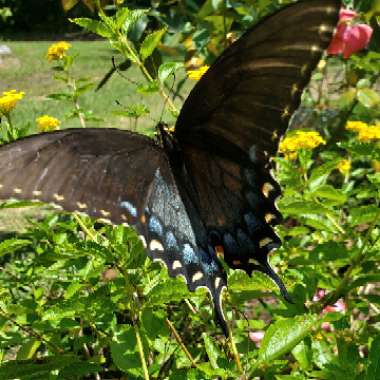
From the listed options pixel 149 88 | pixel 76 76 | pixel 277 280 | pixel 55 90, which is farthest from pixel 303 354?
pixel 76 76

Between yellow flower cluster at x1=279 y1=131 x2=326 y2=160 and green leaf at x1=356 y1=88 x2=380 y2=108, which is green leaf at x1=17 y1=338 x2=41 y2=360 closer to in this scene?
yellow flower cluster at x1=279 y1=131 x2=326 y2=160

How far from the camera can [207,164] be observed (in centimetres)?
187

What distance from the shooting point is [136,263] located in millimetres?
1575

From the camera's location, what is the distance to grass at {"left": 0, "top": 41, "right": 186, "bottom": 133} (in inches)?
319

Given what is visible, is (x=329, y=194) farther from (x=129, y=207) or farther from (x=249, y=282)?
(x=129, y=207)

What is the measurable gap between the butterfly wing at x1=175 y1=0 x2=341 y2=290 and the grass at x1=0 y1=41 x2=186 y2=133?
3911 millimetres

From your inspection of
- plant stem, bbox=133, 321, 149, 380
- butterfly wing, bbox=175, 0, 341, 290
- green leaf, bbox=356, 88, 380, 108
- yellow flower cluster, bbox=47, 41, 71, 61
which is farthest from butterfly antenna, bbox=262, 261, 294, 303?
green leaf, bbox=356, 88, 380, 108

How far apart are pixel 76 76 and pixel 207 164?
10.1 meters

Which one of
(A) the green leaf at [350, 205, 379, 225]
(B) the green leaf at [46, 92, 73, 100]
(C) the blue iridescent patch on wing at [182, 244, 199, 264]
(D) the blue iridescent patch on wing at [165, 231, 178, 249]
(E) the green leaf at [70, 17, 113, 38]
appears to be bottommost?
(C) the blue iridescent patch on wing at [182, 244, 199, 264]

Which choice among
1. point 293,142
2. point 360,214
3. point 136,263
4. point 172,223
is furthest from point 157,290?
point 293,142

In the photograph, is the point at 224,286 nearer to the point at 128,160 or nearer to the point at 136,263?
the point at 136,263

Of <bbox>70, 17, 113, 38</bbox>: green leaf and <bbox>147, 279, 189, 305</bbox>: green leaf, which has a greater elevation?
<bbox>70, 17, 113, 38</bbox>: green leaf

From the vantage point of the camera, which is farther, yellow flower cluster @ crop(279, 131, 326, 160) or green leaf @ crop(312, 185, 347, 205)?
yellow flower cluster @ crop(279, 131, 326, 160)

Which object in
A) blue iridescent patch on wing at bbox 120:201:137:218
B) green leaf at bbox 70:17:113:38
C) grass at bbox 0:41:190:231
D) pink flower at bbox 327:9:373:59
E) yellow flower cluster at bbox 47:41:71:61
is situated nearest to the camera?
blue iridescent patch on wing at bbox 120:201:137:218
